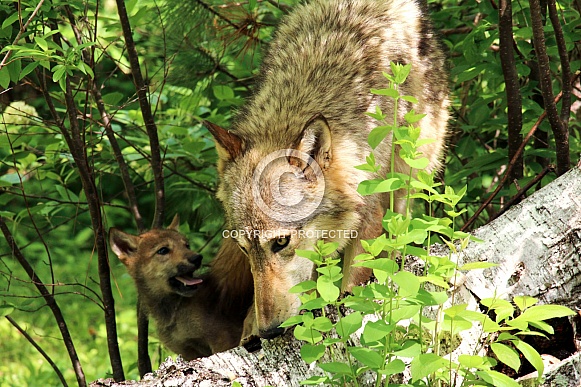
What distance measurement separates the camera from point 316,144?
11.3ft

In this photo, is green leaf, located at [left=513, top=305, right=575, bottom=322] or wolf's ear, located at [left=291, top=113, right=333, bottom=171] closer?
green leaf, located at [left=513, top=305, right=575, bottom=322]

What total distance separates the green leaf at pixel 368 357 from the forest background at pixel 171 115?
62.9 inches

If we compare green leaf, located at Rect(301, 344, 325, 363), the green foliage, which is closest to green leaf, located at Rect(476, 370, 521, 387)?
the green foliage

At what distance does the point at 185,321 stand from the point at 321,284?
2.25m

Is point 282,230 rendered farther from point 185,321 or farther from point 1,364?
point 1,364

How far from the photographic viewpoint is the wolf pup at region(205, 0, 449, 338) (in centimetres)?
339


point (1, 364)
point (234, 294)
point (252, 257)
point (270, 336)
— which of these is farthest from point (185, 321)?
point (1, 364)

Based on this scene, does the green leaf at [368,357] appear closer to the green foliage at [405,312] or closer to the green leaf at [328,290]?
the green foliage at [405,312]

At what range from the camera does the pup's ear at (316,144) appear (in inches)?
130

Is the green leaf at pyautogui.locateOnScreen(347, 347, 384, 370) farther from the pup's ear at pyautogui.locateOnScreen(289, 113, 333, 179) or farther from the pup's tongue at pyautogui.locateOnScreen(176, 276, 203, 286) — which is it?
the pup's tongue at pyautogui.locateOnScreen(176, 276, 203, 286)

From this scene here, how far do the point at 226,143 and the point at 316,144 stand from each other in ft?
1.55

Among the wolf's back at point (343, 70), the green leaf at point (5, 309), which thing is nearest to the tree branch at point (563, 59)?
the wolf's back at point (343, 70)

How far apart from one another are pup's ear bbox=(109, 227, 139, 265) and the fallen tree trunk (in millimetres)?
1848

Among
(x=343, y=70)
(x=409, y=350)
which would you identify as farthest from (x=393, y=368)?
(x=343, y=70)
